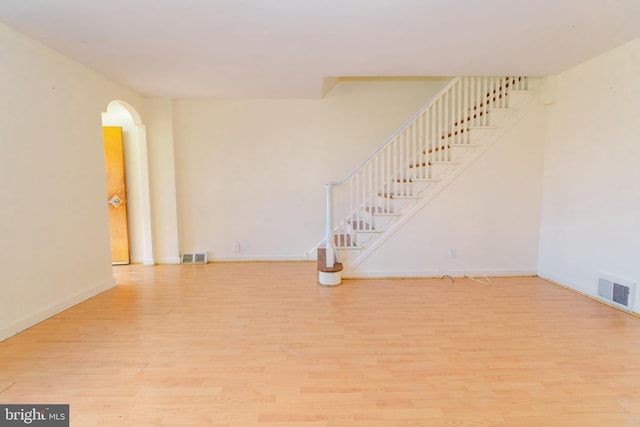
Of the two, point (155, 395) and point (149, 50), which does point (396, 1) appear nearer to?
point (149, 50)

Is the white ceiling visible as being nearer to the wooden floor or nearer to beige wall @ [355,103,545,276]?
beige wall @ [355,103,545,276]

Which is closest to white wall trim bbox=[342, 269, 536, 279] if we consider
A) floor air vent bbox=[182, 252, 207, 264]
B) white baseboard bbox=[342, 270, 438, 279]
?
white baseboard bbox=[342, 270, 438, 279]

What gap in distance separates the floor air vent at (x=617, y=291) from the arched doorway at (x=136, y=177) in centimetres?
605

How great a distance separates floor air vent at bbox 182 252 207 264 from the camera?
504 centimetres

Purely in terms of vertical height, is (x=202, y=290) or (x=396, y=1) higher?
(x=396, y=1)

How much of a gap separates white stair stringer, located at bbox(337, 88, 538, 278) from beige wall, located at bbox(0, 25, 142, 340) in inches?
121

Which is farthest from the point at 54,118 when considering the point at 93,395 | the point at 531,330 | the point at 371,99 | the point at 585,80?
the point at 585,80

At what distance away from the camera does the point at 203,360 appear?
2186mm

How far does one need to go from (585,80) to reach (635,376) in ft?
10.4

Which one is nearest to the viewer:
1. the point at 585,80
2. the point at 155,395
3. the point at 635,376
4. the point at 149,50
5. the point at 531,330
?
the point at 155,395

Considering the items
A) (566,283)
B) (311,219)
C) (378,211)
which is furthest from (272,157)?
(566,283)

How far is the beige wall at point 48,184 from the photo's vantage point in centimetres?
257

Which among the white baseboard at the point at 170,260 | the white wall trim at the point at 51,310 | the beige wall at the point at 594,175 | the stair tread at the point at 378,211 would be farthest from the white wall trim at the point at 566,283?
the white wall trim at the point at 51,310

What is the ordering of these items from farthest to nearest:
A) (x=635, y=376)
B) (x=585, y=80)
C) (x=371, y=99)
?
1. (x=371, y=99)
2. (x=585, y=80)
3. (x=635, y=376)
